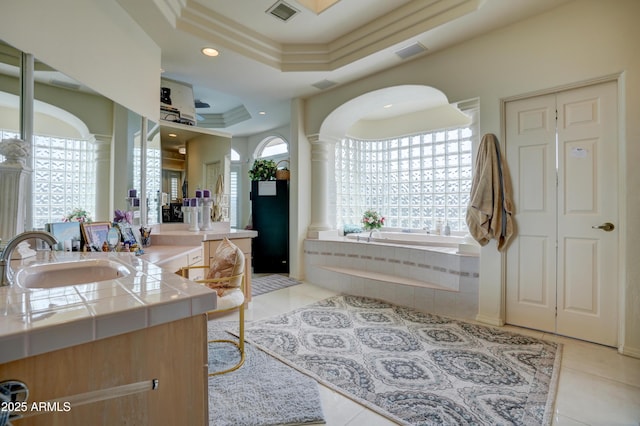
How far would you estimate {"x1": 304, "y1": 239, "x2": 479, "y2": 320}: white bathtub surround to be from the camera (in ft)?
9.75

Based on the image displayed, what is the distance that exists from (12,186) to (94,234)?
531mm

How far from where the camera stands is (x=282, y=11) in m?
2.87

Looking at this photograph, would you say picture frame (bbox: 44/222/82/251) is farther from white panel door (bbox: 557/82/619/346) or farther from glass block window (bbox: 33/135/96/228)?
white panel door (bbox: 557/82/619/346)

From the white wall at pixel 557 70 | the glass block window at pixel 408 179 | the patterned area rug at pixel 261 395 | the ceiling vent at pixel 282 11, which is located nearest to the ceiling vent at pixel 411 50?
the white wall at pixel 557 70

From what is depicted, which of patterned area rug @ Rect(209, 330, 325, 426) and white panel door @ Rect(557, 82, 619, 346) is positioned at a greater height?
white panel door @ Rect(557, 82, 619, 346)

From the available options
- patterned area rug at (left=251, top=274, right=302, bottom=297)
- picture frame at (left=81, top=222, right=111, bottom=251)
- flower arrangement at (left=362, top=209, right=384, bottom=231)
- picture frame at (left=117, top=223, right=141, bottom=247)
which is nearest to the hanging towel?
flower arrangement at (left=362, top=209, right=384, bottom=231)

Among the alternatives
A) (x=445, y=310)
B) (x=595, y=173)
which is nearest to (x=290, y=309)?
(x=445, y=310)

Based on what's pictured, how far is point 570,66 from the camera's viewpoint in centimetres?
241

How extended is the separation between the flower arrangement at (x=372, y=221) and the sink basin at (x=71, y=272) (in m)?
4.10

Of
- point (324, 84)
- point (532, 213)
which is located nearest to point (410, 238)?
point (532, 213)

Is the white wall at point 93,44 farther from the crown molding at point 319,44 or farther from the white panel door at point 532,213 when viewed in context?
the white panel door at point 532,213

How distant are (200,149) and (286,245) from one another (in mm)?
2113

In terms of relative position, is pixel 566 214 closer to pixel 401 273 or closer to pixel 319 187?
pixel 401 273

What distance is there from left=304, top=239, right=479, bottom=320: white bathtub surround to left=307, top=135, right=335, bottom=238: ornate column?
0.27 metres
